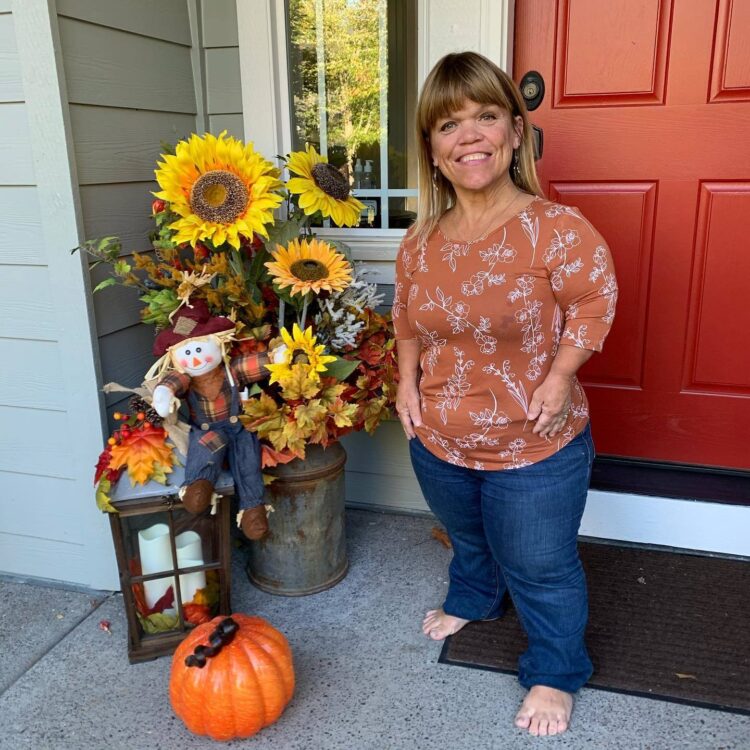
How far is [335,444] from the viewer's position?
7.20 feet

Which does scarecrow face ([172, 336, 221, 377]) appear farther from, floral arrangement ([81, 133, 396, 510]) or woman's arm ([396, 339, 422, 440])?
woman's arm ([396, 339, 422, 440])

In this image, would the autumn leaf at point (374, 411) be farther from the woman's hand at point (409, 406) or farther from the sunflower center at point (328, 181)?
the sunflower center at point (328, 181)

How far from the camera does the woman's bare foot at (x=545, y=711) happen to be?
66.3 inches

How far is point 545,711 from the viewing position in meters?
1.70

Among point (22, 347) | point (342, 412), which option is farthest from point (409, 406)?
point (22, 347)

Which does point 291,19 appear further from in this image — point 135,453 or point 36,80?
point 135,453

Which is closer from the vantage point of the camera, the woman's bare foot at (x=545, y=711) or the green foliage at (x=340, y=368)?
the woman's bare foot at (x=545, y=711)

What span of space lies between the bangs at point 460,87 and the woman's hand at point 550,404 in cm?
58

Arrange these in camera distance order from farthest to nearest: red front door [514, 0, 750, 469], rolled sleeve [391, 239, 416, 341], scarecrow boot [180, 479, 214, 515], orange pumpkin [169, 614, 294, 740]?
red front door [514, 0, 750, 469] → scarecrow boot [180, 479, 214, 515] → rolled sleeve [391, 239, 416, 341] → orange pumpkin [169, 614, 294, 740]

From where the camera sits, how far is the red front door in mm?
2129

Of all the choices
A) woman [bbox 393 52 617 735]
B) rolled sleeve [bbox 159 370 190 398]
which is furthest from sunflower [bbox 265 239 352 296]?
rolled sleeve [bbox 159 370 190 398]

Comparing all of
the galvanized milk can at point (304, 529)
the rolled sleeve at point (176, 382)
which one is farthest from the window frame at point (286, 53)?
the rolled sleeve at point (176, 382)

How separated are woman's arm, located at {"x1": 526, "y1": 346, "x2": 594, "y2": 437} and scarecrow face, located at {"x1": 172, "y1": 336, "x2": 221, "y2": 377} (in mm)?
811

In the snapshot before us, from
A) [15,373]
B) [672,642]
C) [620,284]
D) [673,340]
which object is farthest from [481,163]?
[15,373]
